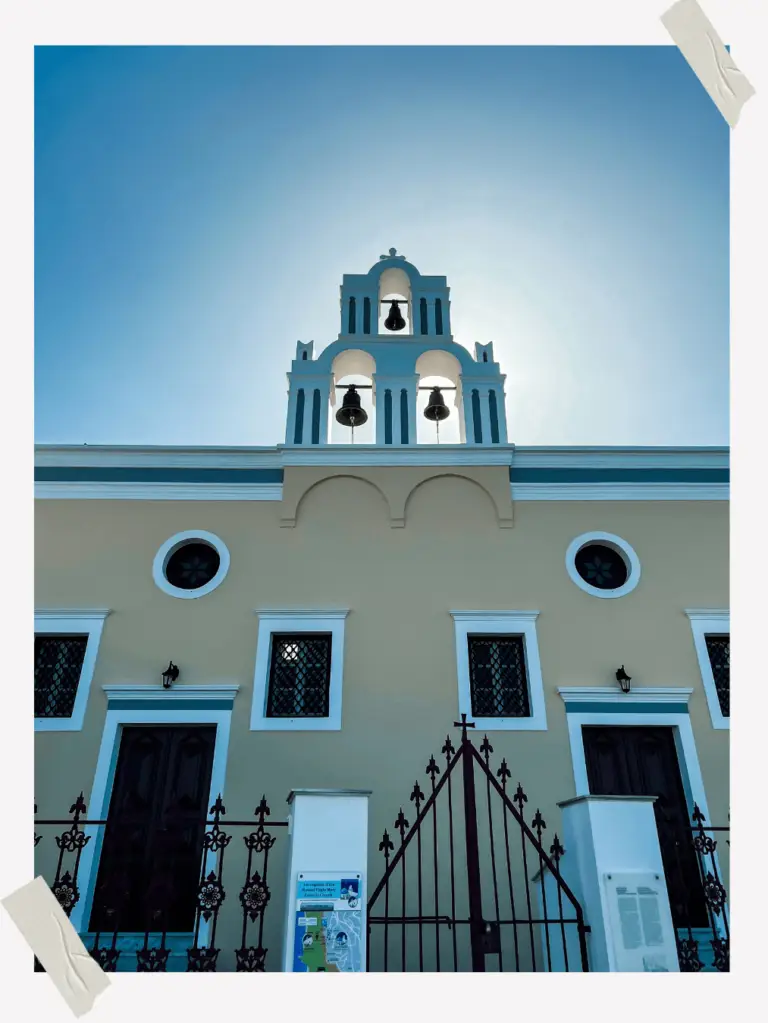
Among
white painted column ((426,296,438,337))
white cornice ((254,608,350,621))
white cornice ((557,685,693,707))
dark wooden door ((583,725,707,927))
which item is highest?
white painted column ((426,296,438,337))

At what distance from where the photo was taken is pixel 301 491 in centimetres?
919

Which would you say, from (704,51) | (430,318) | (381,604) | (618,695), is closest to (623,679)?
(618,695)

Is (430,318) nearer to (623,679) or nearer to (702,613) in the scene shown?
(702,613)

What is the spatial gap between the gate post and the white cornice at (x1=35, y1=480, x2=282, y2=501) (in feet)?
16.2

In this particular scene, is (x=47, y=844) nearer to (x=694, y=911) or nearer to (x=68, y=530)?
(x=68, y=530)

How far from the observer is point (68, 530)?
9.09 metres

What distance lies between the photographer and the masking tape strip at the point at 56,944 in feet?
12.2

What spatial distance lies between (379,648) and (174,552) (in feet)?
8.36

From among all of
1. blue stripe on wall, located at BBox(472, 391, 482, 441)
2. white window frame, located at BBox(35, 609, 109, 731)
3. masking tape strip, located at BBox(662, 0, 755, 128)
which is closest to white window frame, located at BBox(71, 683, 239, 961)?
white window frame, located at BBox(35, 609, 109, 731)

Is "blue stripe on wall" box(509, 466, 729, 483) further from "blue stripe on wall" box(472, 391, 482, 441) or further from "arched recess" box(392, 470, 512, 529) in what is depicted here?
"blue stripe on wall" box(472, 391, 482, 441)

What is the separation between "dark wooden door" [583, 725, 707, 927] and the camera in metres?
7.38

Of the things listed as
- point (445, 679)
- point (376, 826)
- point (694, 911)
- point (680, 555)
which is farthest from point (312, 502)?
point (694, 911)

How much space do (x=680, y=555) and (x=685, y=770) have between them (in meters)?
2.35

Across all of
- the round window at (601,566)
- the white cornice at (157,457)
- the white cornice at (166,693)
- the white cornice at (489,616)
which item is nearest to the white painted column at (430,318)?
the white cornice at (157,457)
